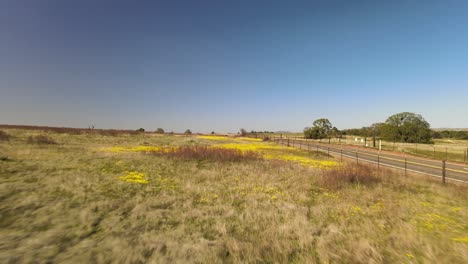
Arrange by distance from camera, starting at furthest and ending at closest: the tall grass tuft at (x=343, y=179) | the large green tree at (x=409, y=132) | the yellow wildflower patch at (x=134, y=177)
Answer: the large green tree at (x=409, y=132), the tall grass tuft at (x=343, y=179), the yellow wildflower patch at (x=134, y=177)

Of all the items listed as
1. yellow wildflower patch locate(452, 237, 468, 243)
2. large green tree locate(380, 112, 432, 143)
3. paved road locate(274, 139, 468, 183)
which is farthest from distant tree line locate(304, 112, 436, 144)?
yellow wildflower patch locate(452, 237, 468, 243)

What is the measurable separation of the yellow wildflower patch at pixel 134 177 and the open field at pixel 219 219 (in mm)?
49

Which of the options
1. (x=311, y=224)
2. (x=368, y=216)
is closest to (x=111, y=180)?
(x=311, y=224)

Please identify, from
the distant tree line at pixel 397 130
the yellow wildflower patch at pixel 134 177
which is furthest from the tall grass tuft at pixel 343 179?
the distant tree line at pixel 397 130

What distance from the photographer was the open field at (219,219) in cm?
412

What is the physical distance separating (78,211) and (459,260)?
9.91 meters

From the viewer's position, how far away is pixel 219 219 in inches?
234

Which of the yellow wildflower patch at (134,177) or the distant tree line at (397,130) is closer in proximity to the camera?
the yellow wildflower patch at (134,177)

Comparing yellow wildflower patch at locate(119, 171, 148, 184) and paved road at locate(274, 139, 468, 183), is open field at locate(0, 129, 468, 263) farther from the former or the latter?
paved road at locate(274, 139, 468, 183)

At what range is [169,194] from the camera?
814 centimetres

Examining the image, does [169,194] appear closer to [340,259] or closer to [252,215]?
[252,215]

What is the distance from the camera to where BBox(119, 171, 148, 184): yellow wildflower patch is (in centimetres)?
976

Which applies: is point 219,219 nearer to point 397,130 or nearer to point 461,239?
point 461,239

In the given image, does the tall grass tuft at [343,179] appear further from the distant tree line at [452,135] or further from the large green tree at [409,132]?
the distant tree line at [452,135]
